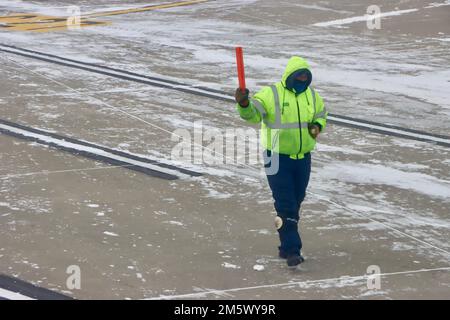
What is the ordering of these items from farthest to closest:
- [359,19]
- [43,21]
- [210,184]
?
[359,19] < [43,21] < [210,184]

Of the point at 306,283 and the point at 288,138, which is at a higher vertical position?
the point at 288,138

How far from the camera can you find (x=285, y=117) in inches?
342

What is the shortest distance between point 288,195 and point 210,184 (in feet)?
8.28

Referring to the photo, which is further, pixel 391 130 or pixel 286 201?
pixel 391 130

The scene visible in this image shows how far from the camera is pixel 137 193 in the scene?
10711mm

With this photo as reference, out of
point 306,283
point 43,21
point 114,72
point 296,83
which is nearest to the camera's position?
point 306,283

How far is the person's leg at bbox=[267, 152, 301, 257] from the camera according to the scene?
8.67 metres

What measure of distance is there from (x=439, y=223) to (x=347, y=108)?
5.19 metres

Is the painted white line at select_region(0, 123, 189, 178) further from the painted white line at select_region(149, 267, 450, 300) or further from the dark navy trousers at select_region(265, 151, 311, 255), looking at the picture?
the painted white line at select_region(149, 267, 450, 300)

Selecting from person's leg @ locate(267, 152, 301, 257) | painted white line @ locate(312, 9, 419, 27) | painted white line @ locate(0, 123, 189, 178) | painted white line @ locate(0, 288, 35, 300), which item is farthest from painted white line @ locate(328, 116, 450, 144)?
painted white line @ locate(312, 9, 419, 27)

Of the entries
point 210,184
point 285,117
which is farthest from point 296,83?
point 210,184

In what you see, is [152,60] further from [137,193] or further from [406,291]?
[406,291]

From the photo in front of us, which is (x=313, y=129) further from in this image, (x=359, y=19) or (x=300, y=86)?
(x=359, y=19)
